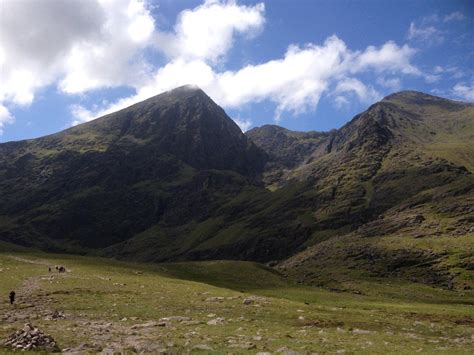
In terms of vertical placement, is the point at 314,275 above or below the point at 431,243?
below

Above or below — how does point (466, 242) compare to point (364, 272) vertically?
above

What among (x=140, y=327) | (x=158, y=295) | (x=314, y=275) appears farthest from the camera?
(x=314, y=275)

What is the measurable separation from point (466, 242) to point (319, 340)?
164331 millimetres

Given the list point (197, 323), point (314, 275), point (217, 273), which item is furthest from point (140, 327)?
point (314, 275)

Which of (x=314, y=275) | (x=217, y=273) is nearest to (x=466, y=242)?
(x=314, y=275)

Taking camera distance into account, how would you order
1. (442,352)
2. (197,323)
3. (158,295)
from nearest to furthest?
(442,352)
(197,323)
(158,295)

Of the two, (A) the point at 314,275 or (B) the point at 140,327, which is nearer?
(B) the point at 140,327

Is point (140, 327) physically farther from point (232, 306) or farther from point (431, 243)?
point (431, 243)

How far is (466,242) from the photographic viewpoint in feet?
554

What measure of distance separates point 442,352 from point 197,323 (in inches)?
651

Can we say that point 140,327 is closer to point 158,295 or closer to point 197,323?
point 197,323

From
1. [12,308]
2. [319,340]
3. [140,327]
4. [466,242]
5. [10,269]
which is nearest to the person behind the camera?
[319,340]

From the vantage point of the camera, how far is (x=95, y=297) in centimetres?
4525

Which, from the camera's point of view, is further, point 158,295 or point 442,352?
point 158,295
